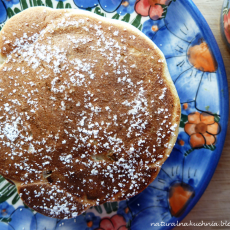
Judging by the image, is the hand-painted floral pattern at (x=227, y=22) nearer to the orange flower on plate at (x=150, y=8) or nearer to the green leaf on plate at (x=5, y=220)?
the orange flower on plate at (x=150, y=8)

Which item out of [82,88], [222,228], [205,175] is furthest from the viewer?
[222,228]

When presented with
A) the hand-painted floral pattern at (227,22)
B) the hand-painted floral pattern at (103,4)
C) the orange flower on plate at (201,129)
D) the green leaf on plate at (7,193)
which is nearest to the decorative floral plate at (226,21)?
the hand-painted floral pattern at (227,22)

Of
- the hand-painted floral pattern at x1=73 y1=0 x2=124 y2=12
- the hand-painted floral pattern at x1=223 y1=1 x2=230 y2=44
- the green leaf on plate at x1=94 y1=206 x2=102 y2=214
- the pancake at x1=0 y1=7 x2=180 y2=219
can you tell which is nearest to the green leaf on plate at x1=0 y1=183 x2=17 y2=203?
the pancake at x1=0 y1=7 x2=180 y2=219

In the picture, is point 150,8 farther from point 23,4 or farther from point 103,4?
point 23,4

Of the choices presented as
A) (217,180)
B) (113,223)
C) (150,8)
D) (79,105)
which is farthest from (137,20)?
(113,223)

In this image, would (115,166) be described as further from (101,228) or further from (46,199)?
(101,228)

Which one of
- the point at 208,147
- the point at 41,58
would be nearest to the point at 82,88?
the point at 41,58

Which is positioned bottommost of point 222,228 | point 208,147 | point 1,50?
point 222,228
